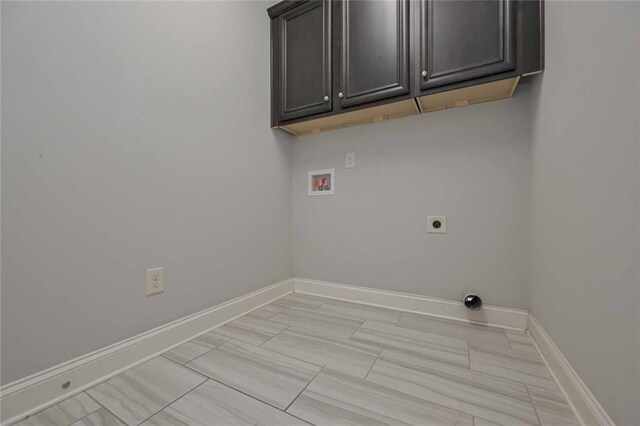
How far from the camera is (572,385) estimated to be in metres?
0.78

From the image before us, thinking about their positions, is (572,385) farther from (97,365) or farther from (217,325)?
(97,365)

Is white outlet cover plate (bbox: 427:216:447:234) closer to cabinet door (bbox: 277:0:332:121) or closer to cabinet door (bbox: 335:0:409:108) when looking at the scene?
cabinet door (bbox: 335:0:409:108)

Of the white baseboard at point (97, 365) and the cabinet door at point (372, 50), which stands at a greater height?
the cabinet door at point (372, 50)

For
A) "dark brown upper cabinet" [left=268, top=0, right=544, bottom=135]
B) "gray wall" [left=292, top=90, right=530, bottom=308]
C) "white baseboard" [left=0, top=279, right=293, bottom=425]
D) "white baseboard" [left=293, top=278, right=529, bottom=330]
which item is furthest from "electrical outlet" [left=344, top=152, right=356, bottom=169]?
"white baseboard" [left=0, top=279, right=293, bottom=425]

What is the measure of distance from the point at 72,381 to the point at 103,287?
1.07 ft

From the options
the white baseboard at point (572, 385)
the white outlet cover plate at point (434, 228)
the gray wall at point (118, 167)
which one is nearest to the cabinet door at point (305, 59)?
the gray wall at point (118, 167)

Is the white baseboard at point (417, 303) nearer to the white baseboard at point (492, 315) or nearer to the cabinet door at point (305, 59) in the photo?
the white baseboard at point (492, 315)

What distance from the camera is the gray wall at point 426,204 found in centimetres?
133

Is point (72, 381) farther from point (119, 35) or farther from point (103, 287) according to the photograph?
point (119, 35)

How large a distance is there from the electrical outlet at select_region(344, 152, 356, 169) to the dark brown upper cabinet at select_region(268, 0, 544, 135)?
0.23 metres

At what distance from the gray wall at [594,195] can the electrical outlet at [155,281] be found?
1.57 meters

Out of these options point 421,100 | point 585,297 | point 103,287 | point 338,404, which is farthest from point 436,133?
point 103,287

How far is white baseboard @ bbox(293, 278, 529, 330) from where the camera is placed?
132 cm

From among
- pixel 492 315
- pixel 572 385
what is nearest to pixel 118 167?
pixel 572 385
